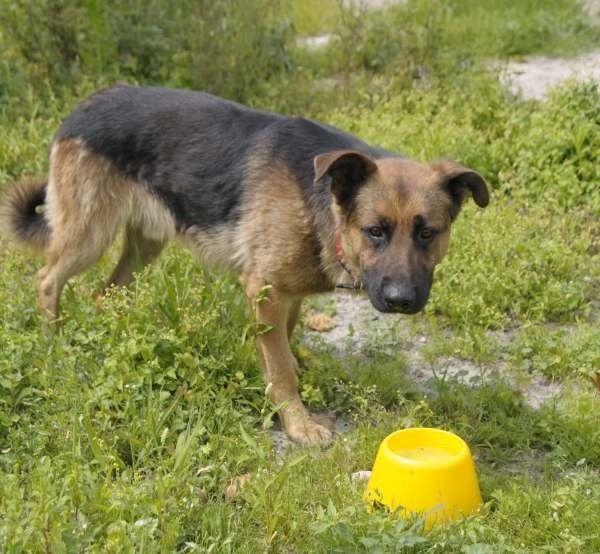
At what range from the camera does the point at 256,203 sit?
4879mm

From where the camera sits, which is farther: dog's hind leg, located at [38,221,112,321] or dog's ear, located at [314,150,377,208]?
dog's hind leg, located at [38,221,112,321]

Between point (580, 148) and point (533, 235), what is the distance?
1.13m

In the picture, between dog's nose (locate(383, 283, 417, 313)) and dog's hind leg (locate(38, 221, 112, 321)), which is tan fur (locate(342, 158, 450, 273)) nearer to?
dog's nose (locate(383, 283, 417, 313))

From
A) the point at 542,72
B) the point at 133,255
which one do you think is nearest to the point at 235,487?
the point at 133,255

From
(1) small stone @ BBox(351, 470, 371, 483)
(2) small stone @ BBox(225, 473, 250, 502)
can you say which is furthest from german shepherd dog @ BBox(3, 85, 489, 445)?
(2) small stone @ BBox(225, 473, 250, 502)

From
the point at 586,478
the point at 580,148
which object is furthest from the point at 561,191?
the point at 586,478

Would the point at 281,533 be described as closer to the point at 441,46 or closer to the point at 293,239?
the point at 293,239

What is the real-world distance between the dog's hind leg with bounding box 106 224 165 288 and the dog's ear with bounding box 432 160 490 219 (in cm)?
201

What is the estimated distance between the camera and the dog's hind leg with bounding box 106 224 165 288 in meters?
5.77

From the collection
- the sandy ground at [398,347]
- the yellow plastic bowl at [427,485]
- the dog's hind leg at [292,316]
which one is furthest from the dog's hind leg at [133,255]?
the yellow plastic bowl at [427,485]

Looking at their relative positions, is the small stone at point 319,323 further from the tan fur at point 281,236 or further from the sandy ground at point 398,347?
the tan fur at point 281,236

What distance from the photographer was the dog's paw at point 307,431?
4.60 meters

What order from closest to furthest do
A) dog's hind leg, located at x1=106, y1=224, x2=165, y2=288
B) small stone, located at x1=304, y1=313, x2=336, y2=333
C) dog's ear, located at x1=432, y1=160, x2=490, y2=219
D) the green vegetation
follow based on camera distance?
the green vegetation, dog's ear, located at x1=432, y1=160, x2=490, y2=219, dog's hind leg, located at x1=106, y1=224, x2=165, y2=288, small stone, located at x1=304, y1=313, x2=336, y2=333

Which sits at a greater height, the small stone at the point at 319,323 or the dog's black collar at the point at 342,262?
the dog's black collar at the point at 342,262
